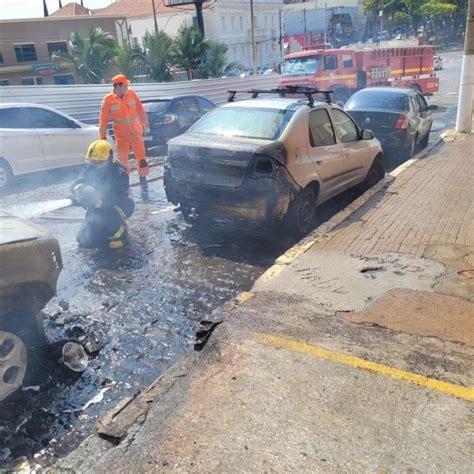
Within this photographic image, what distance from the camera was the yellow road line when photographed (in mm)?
3055

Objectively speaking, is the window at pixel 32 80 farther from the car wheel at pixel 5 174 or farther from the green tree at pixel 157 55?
the car wheel at pixel 5 174

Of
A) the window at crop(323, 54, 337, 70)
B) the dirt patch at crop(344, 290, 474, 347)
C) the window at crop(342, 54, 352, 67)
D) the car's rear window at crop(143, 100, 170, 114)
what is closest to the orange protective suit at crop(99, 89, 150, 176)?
the car's rear window at crop(143, 100, 170, 114)

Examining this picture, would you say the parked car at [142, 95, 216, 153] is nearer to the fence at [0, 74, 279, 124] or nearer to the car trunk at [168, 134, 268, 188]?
the fence at [0, 74, 279, 124]

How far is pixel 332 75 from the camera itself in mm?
19953

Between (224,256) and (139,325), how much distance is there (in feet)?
5.74

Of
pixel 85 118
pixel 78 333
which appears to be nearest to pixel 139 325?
pixel 78 333

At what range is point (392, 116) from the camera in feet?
33.8

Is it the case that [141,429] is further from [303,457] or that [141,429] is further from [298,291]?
[298,291]

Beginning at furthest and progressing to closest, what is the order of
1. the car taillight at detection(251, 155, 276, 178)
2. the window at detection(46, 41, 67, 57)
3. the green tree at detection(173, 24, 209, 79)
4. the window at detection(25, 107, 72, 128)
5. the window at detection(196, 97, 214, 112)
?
the window at detection(46, 41, 67, 57), the green tree at detection(173, 24, 209, 79), the window at detection(196, 97, 214, 112), the window at detection(25, 107, 72, 128), the car taillight at detection(251, 155, 276, 178)

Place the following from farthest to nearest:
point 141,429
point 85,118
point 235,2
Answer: point 235,2 → point 85,118 → point 141,429

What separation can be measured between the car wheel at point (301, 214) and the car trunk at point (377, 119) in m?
4.76

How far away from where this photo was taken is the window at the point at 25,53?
37.3 m

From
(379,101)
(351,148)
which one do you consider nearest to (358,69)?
(379,101)

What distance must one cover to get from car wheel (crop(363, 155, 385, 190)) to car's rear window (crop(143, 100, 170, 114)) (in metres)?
6.63
